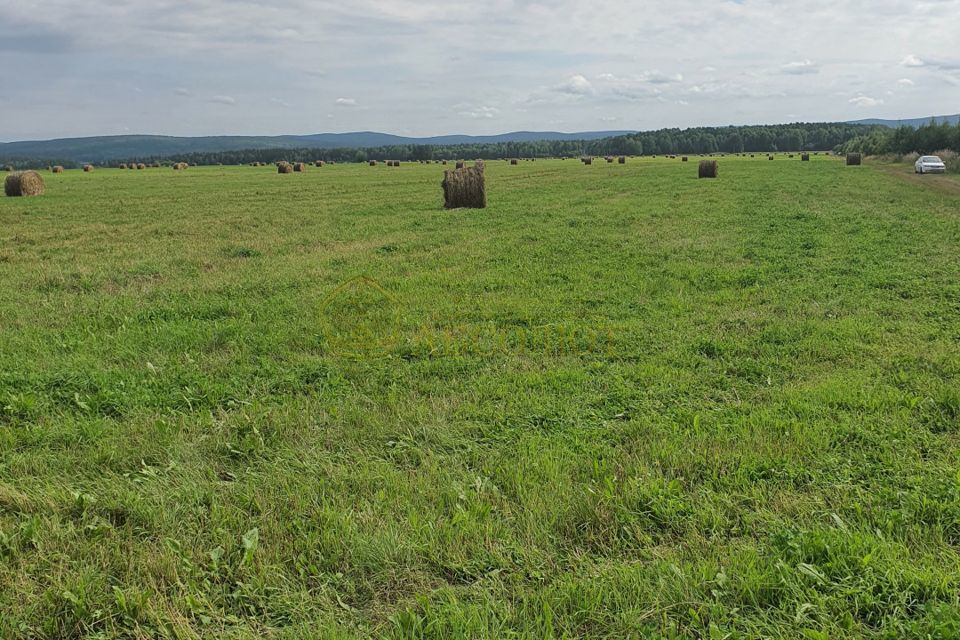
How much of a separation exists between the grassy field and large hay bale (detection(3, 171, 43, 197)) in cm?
2697

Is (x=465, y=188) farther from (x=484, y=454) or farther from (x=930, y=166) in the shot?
(x=930, y=166)

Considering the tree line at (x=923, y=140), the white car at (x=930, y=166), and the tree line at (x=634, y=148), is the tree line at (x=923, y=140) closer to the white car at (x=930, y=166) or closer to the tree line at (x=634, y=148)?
the white car at (x=930, y=166)

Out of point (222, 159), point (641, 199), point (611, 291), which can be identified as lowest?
point (611, 291)

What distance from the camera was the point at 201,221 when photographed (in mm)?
20516

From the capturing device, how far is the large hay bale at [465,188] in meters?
22.9

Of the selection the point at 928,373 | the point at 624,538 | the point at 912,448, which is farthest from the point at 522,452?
the point at 928,373

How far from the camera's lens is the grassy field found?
10.6 ft

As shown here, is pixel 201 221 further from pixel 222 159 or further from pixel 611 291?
pixel 222 159

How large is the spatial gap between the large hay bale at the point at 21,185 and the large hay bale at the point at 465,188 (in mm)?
24770

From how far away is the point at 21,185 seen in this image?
3186 cm

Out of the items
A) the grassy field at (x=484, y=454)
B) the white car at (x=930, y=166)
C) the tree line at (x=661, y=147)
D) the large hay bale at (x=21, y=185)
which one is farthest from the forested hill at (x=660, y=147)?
the grassy field at (x=484, y=454)

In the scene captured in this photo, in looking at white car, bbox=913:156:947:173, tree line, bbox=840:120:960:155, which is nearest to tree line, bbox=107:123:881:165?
tree line, bbox=840:120:960:155

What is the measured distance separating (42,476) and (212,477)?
1.27 meters

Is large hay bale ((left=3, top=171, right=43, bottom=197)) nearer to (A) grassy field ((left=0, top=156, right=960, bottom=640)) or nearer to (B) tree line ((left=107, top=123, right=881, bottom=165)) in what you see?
(A) grassy field ((left=0, top=156, right=960, bottom=640))
